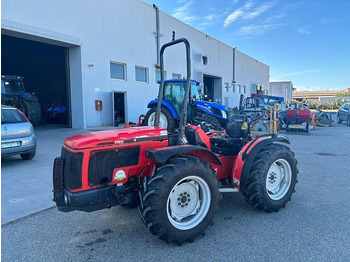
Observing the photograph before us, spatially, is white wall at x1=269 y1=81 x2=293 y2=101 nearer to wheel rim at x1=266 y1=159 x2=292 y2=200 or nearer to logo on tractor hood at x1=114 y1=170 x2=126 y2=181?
wheel rim at x1=266 y1=159 x2=292 y2=200

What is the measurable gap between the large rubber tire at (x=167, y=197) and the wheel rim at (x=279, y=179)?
140 cm

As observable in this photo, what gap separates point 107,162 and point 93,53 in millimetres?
13122

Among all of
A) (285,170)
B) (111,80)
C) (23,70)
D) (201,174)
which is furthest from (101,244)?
(23,70)

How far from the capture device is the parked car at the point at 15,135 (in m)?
6.36

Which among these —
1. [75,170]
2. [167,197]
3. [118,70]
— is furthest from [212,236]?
[118,70]

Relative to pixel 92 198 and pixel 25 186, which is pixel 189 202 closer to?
pixel 92 198

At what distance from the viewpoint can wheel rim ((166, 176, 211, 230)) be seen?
308 cm

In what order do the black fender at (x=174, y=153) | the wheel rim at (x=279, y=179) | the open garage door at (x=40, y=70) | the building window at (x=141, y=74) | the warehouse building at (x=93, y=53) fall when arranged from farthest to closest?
the open garage door at (x=40, y=70)
the building window at (x=141, y=74)
the warehouse building at (x=93, y=53)
the wheel rim at (x=279, y=179)
the black fender at (x=174, y=153)

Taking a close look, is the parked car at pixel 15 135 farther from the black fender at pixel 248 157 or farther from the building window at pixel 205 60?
the building window at pixel 205 60

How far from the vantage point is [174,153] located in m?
2.95

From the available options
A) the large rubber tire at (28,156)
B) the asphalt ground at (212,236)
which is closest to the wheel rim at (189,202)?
the asphalt ground at (212,236)

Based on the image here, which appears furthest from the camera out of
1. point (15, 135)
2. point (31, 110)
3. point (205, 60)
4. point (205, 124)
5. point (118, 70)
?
point (205, 60)

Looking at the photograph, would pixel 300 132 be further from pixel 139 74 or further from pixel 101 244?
pixel 101 244

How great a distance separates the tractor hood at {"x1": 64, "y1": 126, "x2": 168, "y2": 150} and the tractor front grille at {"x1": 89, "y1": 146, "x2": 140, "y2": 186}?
10cm
